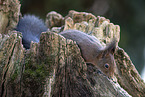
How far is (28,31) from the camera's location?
158cm

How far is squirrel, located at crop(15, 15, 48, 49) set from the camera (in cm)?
146

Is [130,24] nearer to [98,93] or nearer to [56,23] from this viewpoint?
[56,23]

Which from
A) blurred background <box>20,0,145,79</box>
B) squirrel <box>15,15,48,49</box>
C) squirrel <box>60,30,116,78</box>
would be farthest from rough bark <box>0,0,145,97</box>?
blurred background <box>20,0,145,79</box>

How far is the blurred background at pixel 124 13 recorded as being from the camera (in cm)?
257

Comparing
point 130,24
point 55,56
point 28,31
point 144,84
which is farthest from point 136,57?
point 55,56

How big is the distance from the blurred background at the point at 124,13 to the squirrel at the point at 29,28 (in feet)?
3.42

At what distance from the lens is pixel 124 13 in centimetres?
262

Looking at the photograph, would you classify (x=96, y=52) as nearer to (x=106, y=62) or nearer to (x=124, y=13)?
(x=106, y=62)

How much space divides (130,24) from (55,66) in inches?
81.2

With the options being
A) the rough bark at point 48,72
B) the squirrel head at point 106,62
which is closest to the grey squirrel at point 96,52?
the squirrel head at point 106,62

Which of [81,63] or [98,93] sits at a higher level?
[81,63]

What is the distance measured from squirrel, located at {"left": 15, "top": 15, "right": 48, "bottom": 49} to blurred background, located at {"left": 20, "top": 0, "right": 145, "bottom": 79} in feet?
3.42

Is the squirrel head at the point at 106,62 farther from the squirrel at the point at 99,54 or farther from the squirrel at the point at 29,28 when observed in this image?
the squirrel at the point at 29,28

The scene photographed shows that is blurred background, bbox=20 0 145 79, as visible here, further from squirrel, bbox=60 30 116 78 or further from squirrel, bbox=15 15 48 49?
squirrel, bbox=60 30 116 78
